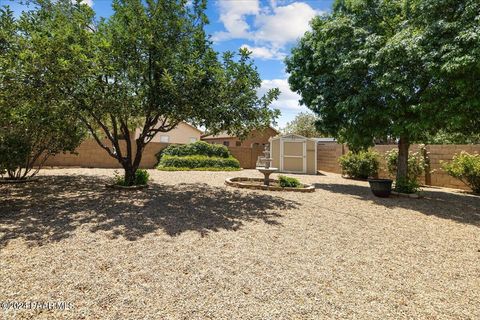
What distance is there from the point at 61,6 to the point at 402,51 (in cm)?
1012

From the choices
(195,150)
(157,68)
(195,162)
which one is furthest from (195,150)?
(157,68)

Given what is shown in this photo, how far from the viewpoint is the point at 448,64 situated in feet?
20.0

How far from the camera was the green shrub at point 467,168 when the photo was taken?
29.9 feet

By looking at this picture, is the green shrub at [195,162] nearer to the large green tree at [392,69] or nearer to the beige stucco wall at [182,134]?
the large green tree at [392,69]

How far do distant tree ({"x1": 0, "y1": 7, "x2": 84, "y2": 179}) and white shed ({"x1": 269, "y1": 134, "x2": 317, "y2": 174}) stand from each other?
1233cm

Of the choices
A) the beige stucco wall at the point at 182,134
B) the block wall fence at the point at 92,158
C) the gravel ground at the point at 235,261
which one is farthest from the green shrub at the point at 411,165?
the beige stucco wall at the point at 182,134

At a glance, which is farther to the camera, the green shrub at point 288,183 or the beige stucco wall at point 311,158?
the beige stucco wall at point 311,158

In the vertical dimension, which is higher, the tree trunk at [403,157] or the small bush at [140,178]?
the tree trunk at [403,157]

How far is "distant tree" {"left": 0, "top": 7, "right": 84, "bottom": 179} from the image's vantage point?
5566mm

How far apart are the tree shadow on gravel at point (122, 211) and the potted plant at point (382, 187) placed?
3149 mm

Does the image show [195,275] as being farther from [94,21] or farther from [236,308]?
[94,21]

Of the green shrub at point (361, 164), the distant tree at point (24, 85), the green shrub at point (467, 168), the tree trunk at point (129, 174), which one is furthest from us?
the green shrub at point (361, 164)

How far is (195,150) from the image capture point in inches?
701

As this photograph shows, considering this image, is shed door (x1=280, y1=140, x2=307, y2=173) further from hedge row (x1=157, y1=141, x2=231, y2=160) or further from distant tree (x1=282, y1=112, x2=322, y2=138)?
distant tree (x1=282, y1=112, x2=322, y2=138)
